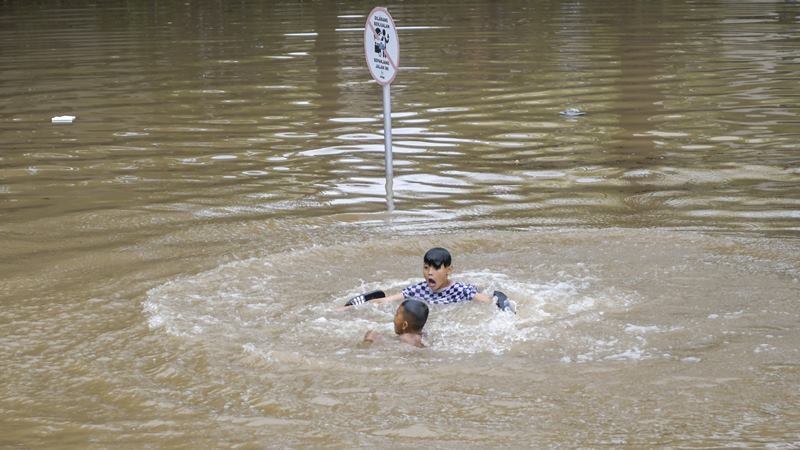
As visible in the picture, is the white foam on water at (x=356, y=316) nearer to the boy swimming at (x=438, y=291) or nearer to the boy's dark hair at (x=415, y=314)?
the boy swimming at (x=438, y=291)

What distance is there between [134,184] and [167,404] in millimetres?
6325

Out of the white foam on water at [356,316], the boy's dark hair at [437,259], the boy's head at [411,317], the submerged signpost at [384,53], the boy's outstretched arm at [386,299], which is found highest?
the submerged signpost at [384,53]

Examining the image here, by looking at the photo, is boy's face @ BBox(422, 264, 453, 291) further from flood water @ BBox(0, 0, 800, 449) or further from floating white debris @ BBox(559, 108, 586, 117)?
floating white debris @ BBox(559, 108, 586, 117)

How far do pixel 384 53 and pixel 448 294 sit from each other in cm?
389

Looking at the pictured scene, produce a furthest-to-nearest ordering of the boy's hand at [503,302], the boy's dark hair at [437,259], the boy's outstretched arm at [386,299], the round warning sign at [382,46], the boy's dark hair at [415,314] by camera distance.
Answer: the round warning sign at [382,46] → the boy's outstretched arm at [386,299] → the boy's dark hair at [437,259] → the boy's hand at [503,302] → the boy's dark hair at [415,314]

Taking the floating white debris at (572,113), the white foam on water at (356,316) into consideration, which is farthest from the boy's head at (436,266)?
the floating white debris at (572,113)

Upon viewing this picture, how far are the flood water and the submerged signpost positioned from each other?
598mm

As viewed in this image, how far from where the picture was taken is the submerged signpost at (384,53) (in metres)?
11.6

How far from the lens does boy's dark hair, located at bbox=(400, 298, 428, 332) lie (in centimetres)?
758

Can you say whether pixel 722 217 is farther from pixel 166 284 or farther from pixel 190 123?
Result: pixel 190 123

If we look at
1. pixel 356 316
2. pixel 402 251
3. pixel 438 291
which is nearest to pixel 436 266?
pixel 438 291

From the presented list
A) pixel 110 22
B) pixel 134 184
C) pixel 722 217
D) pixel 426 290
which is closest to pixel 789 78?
pixel 722 217

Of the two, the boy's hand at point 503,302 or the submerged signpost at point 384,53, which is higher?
the submerged signpost at point 384,53

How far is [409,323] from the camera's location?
25.0 ft
